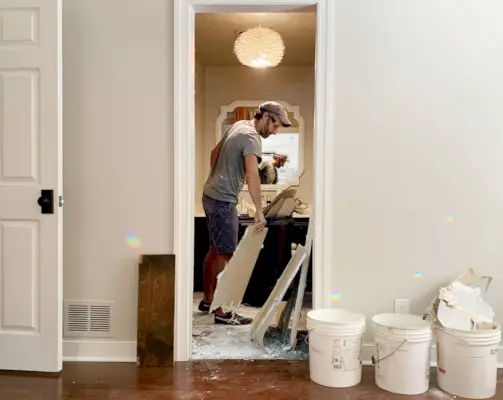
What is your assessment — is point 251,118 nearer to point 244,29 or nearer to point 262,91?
point 262,91

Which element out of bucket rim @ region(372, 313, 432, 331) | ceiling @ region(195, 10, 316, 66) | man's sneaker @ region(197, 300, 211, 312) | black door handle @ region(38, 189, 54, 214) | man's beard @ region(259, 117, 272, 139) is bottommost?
man's sneaker @ region(197, 300, 211, 312)

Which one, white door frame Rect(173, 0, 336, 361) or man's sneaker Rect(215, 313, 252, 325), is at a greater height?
white door frame Rect(173, 0, 336, 361)

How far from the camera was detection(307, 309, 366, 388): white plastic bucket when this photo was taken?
7.77ft

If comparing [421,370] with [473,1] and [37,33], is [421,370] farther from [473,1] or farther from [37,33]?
[37,33]

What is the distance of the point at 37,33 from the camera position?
8.18ft

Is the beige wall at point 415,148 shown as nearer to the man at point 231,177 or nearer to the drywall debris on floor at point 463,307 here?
the drywall debris on floor at point 463,307

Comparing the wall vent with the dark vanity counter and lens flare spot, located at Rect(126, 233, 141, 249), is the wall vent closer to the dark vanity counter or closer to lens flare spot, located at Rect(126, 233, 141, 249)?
lens flare spot, located at Rect(126, 233, 141, 249)

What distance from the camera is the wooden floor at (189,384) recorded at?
227 centimetres

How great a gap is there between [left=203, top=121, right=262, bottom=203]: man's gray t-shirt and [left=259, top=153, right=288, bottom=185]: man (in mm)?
1459

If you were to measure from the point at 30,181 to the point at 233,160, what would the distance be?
140cm

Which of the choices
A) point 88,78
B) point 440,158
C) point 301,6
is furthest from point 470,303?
point 88,78

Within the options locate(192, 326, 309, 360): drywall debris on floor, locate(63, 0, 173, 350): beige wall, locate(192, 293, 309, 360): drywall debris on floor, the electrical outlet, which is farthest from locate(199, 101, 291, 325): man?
the electrical outlet

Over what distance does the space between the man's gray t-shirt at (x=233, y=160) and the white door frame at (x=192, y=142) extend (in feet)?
2.43

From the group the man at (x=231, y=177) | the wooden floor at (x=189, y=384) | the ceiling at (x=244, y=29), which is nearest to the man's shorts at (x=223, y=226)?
the man at (x=231, y=177)
